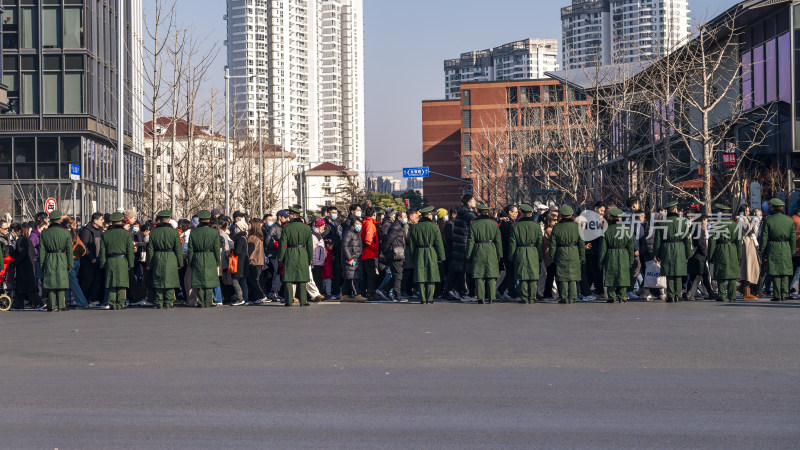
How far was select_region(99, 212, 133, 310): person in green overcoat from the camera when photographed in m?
18.2

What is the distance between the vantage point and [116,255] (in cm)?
1831

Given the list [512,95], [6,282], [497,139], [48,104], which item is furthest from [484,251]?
[512,95]

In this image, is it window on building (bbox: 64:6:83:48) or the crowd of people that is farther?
window on building (bbox: 64:6:83:48)

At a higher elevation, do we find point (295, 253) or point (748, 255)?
point (295, 253)

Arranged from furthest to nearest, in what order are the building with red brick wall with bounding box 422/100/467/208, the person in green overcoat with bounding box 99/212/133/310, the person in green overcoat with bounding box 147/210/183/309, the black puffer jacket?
the building with red brick wall with bounding box 422/100/467/208 → the black puffer jacket → the person in green overcoat with bounding box 147/210/183/309 → the person in green overcoat with bounding box 99/212/133/310

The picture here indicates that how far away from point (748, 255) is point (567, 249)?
364cm

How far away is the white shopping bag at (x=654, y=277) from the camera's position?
18531 millimetres

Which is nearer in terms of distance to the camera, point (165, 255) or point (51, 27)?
point (165, 255)

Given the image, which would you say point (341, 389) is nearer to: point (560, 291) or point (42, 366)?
point (42, 366)

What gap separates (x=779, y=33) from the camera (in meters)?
35.9

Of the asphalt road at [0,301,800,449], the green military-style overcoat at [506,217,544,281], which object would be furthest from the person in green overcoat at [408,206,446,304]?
the asphalt road at [0,301,800,449]

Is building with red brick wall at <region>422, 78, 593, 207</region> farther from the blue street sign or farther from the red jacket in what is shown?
the red jacket

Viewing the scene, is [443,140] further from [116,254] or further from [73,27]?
[116,254]

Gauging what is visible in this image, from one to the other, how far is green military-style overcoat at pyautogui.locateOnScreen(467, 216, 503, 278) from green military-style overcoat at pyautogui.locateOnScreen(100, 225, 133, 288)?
6.67m
